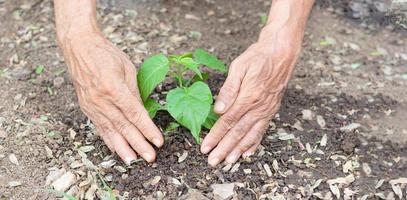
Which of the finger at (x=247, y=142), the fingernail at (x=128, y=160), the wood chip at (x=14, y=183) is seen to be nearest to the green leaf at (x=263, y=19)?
the finger at (x=247, y=142)

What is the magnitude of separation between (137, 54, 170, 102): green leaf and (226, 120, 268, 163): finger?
309mm

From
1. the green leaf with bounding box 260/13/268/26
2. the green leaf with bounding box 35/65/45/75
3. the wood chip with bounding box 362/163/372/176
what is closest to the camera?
the wood chip with bounding box 362/163/372/176

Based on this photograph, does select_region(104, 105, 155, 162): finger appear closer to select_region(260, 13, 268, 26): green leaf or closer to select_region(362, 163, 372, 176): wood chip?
select_region(362, 163, 372, 176): wood chip

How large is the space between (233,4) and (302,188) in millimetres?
1217

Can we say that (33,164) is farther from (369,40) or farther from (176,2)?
(369,40)

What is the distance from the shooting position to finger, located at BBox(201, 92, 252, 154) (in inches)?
76.4

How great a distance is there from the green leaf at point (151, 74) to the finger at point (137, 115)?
67mm

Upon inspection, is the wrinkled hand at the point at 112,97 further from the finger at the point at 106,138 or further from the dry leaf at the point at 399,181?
the dry leaf at the point at 399,181

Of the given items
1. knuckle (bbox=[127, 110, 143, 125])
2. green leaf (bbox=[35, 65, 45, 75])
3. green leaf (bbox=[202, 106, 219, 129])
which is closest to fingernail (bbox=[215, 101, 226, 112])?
green leaf (bbox=[202, 106, 219, 129])

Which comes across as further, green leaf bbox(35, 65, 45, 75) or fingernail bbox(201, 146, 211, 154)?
green leaf bbox(35, 65, 45, 75)

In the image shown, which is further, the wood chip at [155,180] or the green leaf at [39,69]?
the green leaf at [39,69]

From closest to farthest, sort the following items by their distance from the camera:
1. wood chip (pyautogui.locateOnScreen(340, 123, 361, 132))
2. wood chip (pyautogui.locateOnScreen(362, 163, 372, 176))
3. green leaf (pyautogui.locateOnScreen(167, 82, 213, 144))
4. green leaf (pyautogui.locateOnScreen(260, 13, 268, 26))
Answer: green leaf (pyautogui.locateOnScreen(167, 82, 213, 144)) < wood chip (pyautogui.locateOnScreen(362, 163, 372, 176)) < wood chip (pyautogui.locateOnScreen(340, 123, 361, 132)) < green leaf (pyautogui.locateOnScreen(260, 13, 268, 26))

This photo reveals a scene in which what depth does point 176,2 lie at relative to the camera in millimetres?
2932

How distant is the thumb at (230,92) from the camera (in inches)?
75.7
